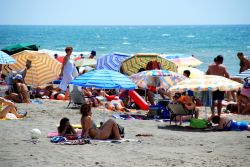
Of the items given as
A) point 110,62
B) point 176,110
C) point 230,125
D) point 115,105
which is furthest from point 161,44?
point 230,125

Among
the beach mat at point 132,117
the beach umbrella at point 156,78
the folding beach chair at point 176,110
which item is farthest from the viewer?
the beach umbrella at point 156,78

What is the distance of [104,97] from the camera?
1683 centimetres

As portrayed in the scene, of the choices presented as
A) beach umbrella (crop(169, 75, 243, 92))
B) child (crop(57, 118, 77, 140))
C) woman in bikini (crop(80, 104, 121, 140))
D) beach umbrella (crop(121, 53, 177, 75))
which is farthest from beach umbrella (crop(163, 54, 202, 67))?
child (crop(57, 118, 77, 140))

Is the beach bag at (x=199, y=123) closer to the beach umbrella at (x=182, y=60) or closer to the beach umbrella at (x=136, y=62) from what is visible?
the beach umbrella at (x=136, y=62)

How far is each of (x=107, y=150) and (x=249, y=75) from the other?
6.24 m

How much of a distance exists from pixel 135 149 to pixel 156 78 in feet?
21.1

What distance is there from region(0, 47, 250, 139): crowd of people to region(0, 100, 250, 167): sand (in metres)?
0.34

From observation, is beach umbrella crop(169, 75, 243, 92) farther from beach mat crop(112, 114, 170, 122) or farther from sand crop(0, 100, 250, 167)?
beach mat crop(112, 114, 170, 122)

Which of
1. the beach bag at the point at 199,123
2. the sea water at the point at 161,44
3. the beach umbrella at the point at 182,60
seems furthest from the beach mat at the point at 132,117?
the sea water at the point at 161,44

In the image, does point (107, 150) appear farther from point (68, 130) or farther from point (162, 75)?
point (162, 75)

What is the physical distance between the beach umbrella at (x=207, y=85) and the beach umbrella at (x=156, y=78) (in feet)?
6.24

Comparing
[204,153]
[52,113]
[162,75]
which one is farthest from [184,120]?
[204,153]

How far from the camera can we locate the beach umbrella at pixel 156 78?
→ 1556 centimetres

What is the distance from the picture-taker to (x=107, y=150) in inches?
412
